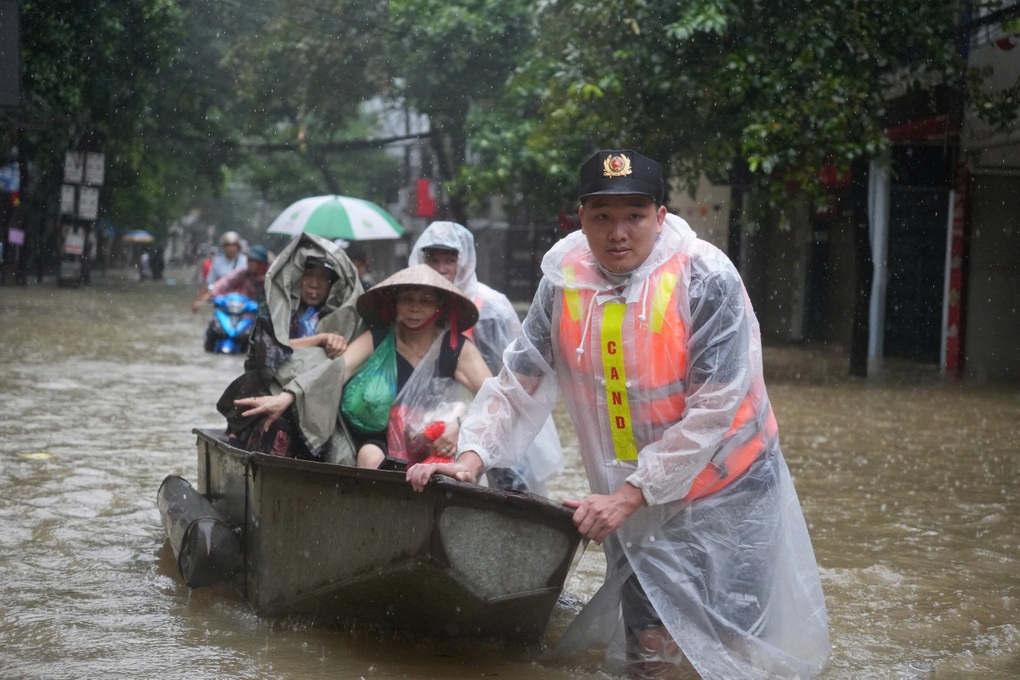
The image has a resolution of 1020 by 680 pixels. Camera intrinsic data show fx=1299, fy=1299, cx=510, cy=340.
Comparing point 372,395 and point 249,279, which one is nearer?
point 372,395

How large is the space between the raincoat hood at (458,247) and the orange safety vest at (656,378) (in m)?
2.49

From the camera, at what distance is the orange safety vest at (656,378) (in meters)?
3.83

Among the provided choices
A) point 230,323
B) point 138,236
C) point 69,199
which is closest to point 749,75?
point 230,323

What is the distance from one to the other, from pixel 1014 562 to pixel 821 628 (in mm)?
3069

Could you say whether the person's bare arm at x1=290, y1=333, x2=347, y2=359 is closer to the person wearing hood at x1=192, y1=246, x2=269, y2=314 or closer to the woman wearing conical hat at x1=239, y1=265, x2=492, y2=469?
the woman wearing conical hat at x1=239, y1=265, x2=492, y2=469

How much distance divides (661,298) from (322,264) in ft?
8.88

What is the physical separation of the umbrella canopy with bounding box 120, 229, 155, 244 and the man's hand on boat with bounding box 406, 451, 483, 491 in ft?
203

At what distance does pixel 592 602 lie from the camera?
13.7 ft

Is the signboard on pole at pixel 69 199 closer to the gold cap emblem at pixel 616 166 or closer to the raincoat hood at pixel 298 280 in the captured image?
the raincoat hood at pixel 298 280

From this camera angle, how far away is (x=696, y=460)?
3709mm

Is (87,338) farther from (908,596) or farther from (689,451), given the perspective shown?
(689,451)

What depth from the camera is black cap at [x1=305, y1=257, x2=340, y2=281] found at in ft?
20.3

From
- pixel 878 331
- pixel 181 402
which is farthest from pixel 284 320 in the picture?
pixel 878 331

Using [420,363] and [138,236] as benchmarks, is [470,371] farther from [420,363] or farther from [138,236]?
[138,236]
